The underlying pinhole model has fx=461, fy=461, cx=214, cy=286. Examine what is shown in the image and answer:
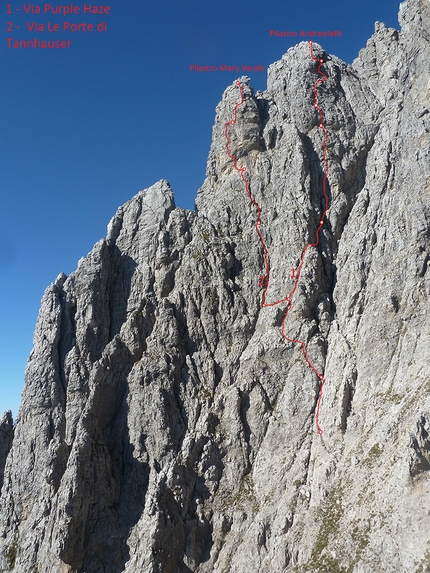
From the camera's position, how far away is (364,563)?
134 feet

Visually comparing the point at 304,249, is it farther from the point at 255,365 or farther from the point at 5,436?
the point at 5,436

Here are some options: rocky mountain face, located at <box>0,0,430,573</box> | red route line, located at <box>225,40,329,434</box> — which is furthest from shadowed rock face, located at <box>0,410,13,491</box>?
red route line, located at <box>225,40,329,434</box>

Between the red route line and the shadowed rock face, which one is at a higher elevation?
the red route line

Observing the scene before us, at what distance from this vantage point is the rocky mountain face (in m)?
48.8

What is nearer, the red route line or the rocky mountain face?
the rocky mountain face

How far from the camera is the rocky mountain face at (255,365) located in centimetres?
4881

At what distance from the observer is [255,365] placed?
63406 mm

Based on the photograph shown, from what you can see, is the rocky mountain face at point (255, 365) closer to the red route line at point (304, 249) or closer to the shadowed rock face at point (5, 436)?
the shadowed rock face at point (5, 436)

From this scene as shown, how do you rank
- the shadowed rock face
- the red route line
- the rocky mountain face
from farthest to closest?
the shadowed rock face → the red route line → the rocky mountain face

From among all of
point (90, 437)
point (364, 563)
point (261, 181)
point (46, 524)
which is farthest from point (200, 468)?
point (261, 181)

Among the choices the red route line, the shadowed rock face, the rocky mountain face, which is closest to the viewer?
the rocky mountain face

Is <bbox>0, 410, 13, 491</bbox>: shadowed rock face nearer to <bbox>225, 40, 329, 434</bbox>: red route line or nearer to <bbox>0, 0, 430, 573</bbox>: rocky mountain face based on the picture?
<bbox>0, 0, 430, 573</bbox>: rocky mountain face

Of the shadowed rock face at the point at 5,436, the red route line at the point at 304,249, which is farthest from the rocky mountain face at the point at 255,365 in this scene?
the red route line at the point at 304,249

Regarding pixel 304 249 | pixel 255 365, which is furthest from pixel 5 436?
pixel 304 249
